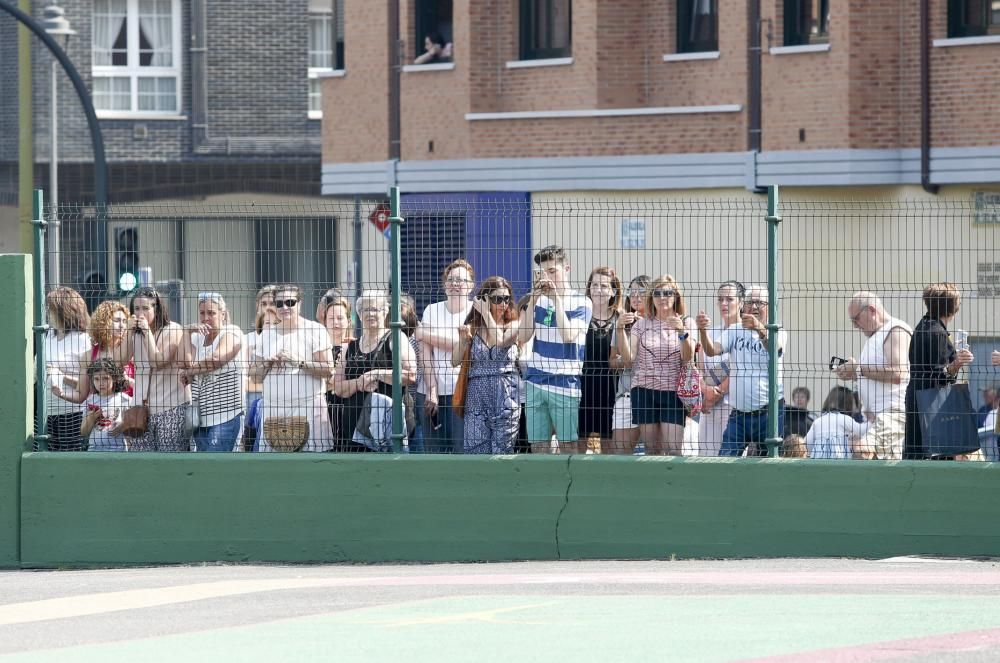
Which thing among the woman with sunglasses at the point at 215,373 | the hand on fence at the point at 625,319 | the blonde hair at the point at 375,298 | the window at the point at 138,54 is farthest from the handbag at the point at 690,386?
the window at the point at 138,54

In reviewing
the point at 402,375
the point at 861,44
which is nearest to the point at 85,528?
the point at 402,375

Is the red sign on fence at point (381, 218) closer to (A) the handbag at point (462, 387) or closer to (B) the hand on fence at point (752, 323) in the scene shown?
(A) the handbag at point (462, 387)

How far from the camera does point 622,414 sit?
38.9 feet

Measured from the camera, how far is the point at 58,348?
12500 mm

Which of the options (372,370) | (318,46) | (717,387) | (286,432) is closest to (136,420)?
(286,432)

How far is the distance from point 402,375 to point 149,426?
67.6 inches

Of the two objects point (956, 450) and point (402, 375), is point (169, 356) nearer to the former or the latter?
point (402, 375)

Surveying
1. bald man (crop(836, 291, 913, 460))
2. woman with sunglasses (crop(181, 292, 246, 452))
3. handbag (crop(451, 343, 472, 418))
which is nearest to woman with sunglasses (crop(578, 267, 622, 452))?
handbag (crop(451, 343, 472, 418))

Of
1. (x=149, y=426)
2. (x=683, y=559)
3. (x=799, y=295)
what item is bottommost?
(x=683, y=559)

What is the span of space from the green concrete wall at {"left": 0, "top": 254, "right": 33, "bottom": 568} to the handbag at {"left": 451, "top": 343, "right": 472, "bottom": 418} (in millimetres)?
2718

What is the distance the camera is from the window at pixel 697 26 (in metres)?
25.3

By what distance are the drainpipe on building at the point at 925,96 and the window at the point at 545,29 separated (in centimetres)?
516

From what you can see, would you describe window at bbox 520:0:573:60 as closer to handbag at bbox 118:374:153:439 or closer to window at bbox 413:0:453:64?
window at bbox 413:0:453:64

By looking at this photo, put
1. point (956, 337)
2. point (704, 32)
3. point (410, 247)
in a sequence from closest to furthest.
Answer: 1. point (956, 337)
2. point (410, 247)
3. point (704, 32)
